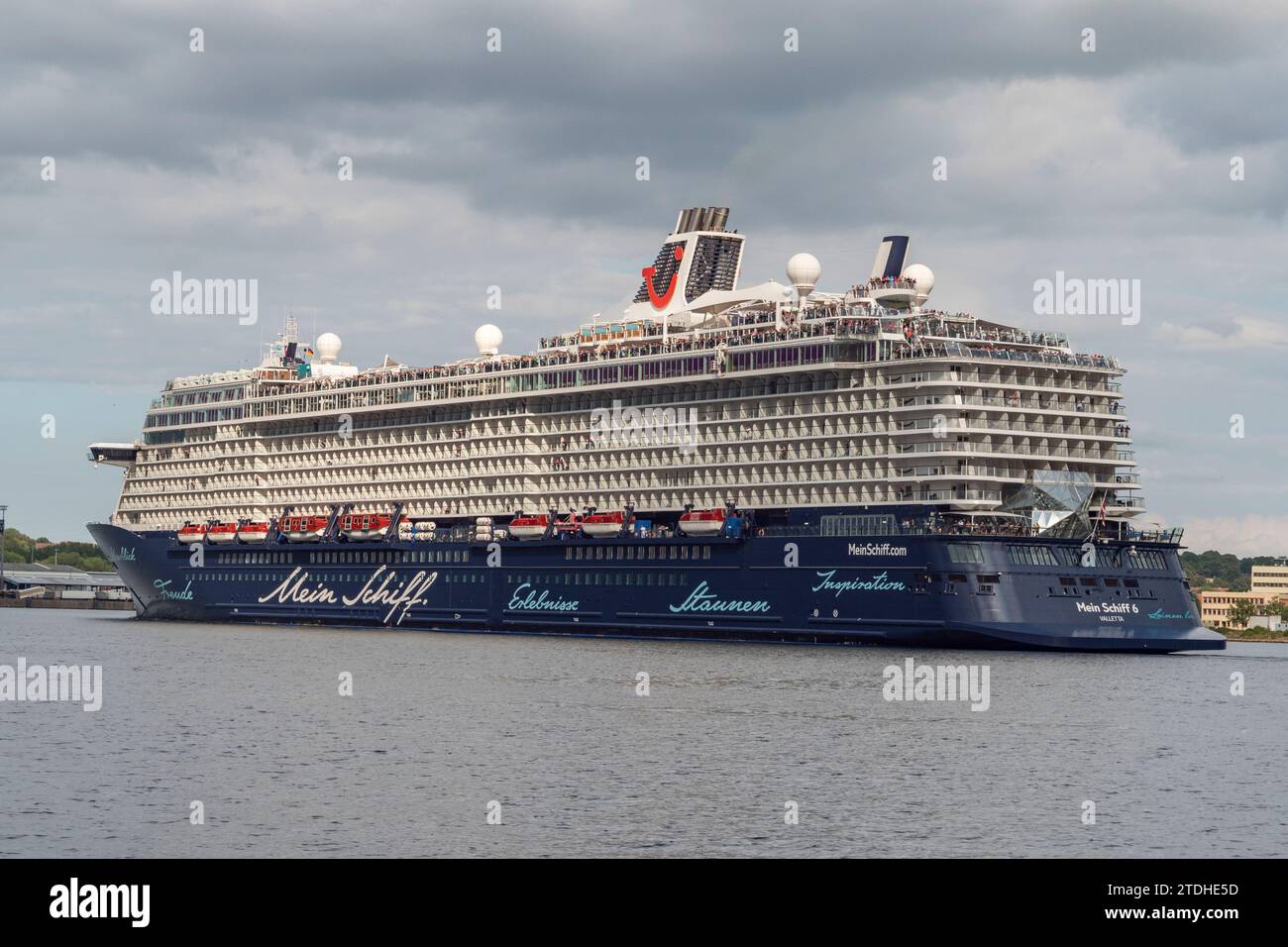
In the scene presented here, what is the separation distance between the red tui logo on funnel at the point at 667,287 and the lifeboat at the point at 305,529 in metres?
27.8

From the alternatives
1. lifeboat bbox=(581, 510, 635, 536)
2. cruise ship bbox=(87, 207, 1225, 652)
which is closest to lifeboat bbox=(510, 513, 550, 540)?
cruise ship bbox=(87, 207, 1225, 652)

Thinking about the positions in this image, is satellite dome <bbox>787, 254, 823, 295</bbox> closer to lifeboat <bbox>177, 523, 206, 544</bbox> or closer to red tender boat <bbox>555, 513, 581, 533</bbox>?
red tender boat <bbox>555, 513, 581, 533</bbox>

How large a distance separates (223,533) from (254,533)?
15.1ft

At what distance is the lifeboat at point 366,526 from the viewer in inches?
4245

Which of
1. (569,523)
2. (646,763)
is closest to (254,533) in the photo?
(569,523)

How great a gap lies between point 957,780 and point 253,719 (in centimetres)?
2268

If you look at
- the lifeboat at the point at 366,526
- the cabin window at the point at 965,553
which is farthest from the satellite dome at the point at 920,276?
the lifeboat at the point at 366,526

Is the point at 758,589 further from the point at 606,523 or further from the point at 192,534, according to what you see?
the point at 192,534

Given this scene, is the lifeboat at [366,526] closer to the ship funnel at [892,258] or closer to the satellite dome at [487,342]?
the satellite dome at [487,342]

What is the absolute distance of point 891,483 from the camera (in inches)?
3189

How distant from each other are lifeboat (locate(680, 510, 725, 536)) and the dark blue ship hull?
0.62 metres

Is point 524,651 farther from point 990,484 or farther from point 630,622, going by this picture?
point 990,484

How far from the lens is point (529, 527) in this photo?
9831 centimetres
